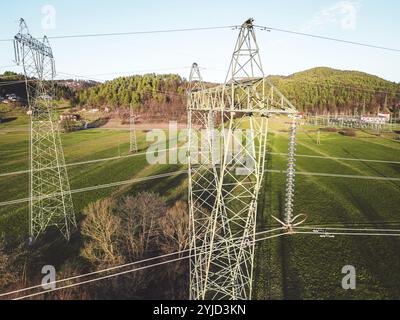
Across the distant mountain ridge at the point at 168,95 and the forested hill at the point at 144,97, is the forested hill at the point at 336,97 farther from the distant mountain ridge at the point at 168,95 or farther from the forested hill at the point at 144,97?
the forested hill at the point at 144,97

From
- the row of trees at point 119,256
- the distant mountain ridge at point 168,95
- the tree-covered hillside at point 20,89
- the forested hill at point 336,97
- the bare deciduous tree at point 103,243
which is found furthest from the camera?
the forested hill at point 336,97

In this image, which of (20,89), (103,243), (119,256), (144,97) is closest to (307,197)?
(119,256)

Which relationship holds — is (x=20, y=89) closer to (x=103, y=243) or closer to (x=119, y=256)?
(x=103, y=243)

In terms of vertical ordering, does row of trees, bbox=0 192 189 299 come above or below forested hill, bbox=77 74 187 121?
below

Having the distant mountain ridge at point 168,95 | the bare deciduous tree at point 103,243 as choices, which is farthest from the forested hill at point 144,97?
the bare deciduous tree at point 103,243

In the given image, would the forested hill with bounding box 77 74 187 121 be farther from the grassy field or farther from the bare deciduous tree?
the bare deciduous tree

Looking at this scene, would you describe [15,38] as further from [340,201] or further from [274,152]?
[274,152]

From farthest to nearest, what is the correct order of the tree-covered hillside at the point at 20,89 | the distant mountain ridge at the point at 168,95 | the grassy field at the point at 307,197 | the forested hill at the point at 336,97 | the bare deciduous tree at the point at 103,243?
the forested hill at the point at 336,97
the distant mountain ridge at the point at 168,95
the tree-covered hillside at the point at 20,89
the grassy field at the point at 307,197
the bare deciduous tree at the point at 103,243

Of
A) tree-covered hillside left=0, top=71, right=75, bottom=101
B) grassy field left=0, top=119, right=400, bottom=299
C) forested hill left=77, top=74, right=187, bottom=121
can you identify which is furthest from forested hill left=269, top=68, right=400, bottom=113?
tree-covered hillside left=0, top=71, right=75, bottom=101
